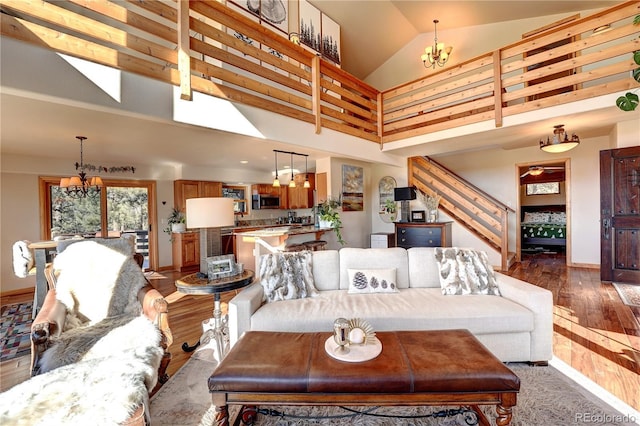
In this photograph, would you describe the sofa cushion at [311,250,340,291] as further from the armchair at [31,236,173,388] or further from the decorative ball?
the armchair at [31,236,173,388]

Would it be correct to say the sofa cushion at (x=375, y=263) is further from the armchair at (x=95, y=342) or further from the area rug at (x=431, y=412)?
the armchair at (x=95, y=342)

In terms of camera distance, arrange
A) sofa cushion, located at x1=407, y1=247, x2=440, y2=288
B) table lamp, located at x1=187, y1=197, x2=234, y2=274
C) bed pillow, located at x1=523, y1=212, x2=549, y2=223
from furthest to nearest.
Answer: bed pillow, located at x1=523, y1=212, x2=549, y2=223, sofa cushion, located at x1=407, y1=247, x2=440, y2=288, table lamp, located at x1=187, y1=197, x2=234, y2=274

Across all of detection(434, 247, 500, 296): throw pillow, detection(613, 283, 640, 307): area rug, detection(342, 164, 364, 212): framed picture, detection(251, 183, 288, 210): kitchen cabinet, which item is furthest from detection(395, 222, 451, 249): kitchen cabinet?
detection(251, 183, 288, 210): kitchen cabinet

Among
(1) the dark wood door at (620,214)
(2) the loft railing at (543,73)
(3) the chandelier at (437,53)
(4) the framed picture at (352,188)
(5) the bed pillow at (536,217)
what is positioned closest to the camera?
(2) the loft railing at (543,73)

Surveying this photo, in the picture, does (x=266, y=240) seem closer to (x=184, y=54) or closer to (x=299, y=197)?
(x=184, y=54)

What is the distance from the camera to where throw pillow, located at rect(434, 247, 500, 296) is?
2555mm

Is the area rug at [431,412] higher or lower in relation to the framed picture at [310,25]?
lower

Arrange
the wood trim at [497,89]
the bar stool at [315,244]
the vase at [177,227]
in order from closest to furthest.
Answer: the wood trim at [497,89]
the bar stool at [315,244]
the vase at [177,227]

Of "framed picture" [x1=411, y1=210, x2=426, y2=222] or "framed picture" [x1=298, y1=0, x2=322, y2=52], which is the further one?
"framed picture" [x1=411, y1=210, x2=426, y2=222]

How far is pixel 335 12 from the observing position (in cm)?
535

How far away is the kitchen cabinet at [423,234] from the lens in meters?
5.32

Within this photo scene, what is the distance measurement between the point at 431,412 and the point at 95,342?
221cm

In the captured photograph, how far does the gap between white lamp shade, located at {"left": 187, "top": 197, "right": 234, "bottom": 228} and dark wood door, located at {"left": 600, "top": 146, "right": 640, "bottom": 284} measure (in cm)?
572

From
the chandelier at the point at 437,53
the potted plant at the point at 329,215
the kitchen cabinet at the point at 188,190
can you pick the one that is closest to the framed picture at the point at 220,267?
the potted plant at the point at 329,215
